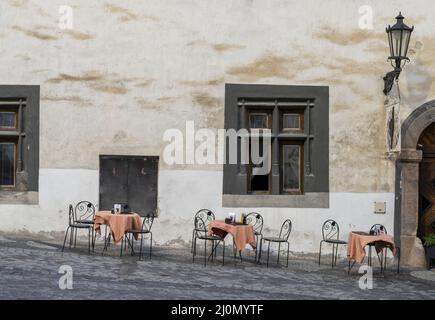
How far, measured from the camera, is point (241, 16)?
36.1 feet

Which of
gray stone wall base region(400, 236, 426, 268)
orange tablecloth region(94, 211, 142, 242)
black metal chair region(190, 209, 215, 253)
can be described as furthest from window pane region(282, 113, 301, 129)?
orange tablecloth region(94, 211, 142, 242)

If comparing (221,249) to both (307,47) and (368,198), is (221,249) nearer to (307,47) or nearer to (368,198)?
(368,198)

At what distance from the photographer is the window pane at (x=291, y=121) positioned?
1121cm

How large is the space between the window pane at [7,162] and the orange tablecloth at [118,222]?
219cm

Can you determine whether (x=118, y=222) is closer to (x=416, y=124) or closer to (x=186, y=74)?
(x=186, y=74)

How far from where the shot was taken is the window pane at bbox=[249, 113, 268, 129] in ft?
36.7

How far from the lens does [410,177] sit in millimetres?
10891

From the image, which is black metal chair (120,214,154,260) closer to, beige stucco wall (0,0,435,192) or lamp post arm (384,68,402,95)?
beige stucco wall (0,0,435,192)

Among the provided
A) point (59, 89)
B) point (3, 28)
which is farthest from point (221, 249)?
point (3, 28)

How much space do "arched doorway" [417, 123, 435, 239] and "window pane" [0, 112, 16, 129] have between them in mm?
7118

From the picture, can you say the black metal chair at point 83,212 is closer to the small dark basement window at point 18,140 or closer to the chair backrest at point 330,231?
the small dark basement window at point 18,140

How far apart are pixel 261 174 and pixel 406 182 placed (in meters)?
2.47

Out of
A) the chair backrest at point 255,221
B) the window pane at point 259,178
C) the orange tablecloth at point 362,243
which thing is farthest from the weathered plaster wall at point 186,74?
the orange tablecloth at point 362,243

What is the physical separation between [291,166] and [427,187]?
2396 millimetres
